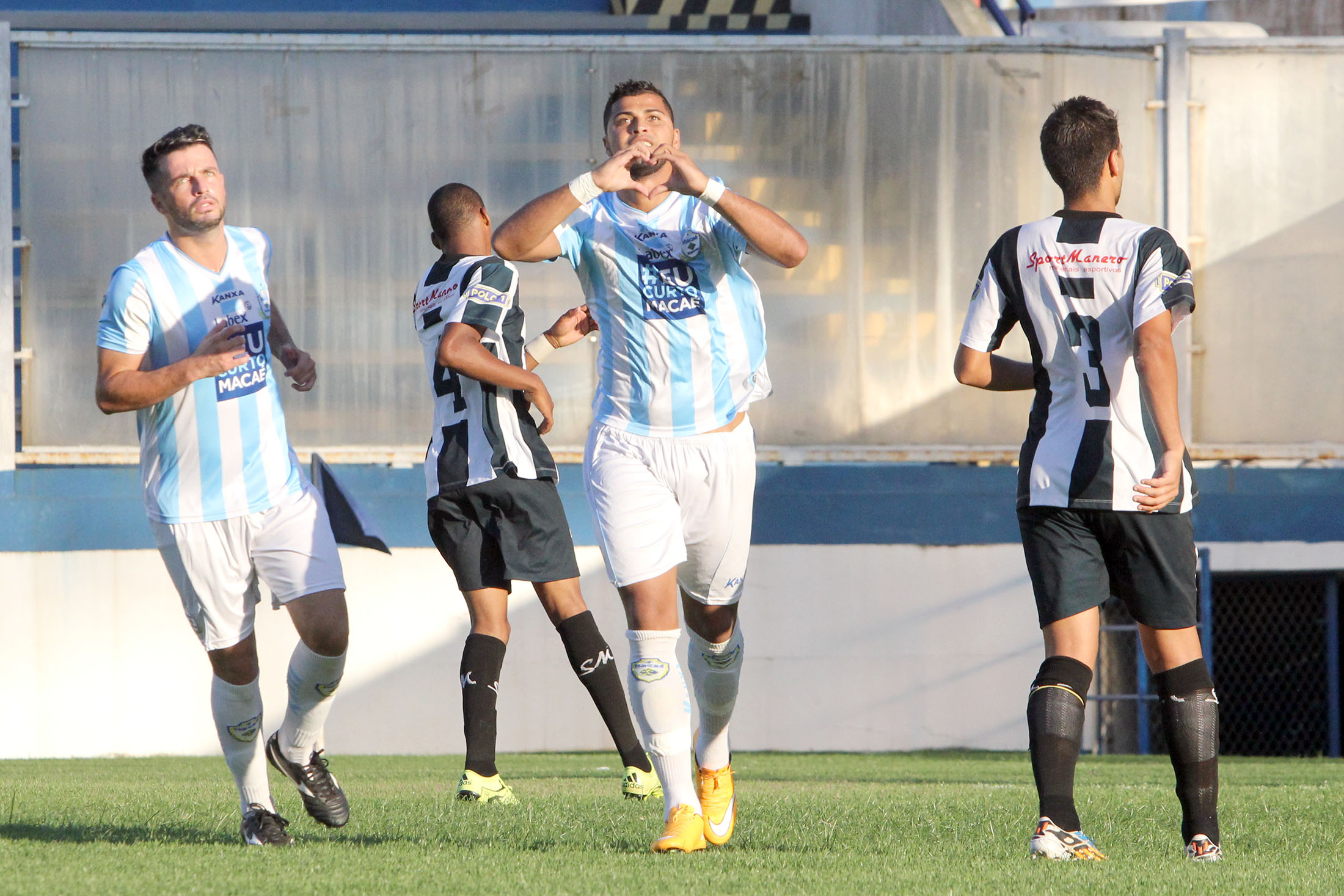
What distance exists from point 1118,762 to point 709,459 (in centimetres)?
655

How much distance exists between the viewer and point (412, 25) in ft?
57.6

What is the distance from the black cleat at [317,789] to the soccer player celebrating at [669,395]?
0.99 metres

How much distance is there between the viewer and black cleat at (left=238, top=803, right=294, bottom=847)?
4363 mm

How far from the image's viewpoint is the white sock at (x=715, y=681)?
4.65m

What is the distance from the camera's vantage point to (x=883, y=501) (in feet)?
38.5

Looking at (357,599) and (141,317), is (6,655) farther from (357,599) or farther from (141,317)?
(141,317)

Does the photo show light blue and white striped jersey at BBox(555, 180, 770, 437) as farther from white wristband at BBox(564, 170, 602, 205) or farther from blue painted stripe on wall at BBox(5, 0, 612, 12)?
blue painted stripe on wall at BBox(5, 0, 612, 12)

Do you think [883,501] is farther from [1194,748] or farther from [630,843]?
[1194,748]

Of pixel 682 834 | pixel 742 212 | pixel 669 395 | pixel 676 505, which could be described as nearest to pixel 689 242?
pixel 742 212

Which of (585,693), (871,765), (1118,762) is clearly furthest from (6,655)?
(1118,762)

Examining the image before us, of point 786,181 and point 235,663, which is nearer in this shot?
point 235,663

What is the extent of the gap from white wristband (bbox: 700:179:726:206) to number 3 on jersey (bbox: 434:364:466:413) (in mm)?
1773

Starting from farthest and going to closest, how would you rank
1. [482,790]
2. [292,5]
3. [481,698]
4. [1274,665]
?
[292,5] < [1274,665] < [481,698] < [482,790]

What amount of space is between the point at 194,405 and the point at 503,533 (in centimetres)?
151
